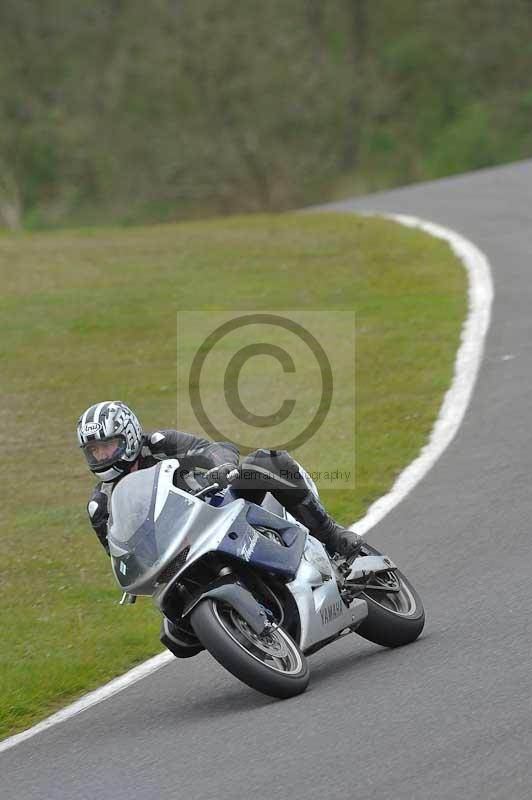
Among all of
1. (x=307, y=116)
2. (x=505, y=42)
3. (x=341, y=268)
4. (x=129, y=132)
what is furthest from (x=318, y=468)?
(x=505, y=42)

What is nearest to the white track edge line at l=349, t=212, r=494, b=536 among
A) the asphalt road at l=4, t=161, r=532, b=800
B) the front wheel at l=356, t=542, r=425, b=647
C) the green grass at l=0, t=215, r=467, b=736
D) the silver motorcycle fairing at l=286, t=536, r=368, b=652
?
the green grass at l=0, t=215, r=467, b=736

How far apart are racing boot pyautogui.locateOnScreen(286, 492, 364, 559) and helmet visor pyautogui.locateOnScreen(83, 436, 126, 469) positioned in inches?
37.2

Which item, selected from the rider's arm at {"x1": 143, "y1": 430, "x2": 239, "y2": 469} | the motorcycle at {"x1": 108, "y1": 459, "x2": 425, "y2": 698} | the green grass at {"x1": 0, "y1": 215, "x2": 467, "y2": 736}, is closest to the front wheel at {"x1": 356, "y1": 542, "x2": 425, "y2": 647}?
the motorcycle at {"x1": 108, "y1": 459, "x2": 425, "y2": 698}

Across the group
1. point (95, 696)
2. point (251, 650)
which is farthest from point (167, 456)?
point (95, 696)

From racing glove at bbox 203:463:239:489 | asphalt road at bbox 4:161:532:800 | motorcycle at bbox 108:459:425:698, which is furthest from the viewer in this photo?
racing glove at bbox 203:463:239:489

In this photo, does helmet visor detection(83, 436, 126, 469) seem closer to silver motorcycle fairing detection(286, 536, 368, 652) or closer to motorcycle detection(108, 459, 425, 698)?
motorcycle detection(108, 459, 425, 698)

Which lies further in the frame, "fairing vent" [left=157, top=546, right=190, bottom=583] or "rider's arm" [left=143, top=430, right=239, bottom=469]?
"rider's arm" [left=143, top=430, right=239, bottom=469]

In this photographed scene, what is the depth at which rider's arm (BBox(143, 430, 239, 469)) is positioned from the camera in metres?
6.73

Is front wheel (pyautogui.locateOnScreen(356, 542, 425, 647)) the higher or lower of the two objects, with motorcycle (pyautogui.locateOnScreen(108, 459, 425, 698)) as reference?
lower

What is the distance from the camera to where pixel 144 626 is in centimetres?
821

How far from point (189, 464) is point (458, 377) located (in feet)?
22.3

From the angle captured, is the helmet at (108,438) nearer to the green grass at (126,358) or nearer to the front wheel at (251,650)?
the front wheel at (251,650)

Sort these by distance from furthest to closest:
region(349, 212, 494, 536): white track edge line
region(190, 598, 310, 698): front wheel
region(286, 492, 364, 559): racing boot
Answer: region(349, 212, 494, 536): white track edge line, region(286, 492, 364, 559): racing boot, region(190, 598, 310, 698): front wheel

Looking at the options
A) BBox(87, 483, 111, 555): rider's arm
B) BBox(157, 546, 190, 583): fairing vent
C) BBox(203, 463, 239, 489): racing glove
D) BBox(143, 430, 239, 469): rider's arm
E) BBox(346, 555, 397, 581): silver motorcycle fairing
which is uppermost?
BBox(203, 463, 239, 489): racing glove
